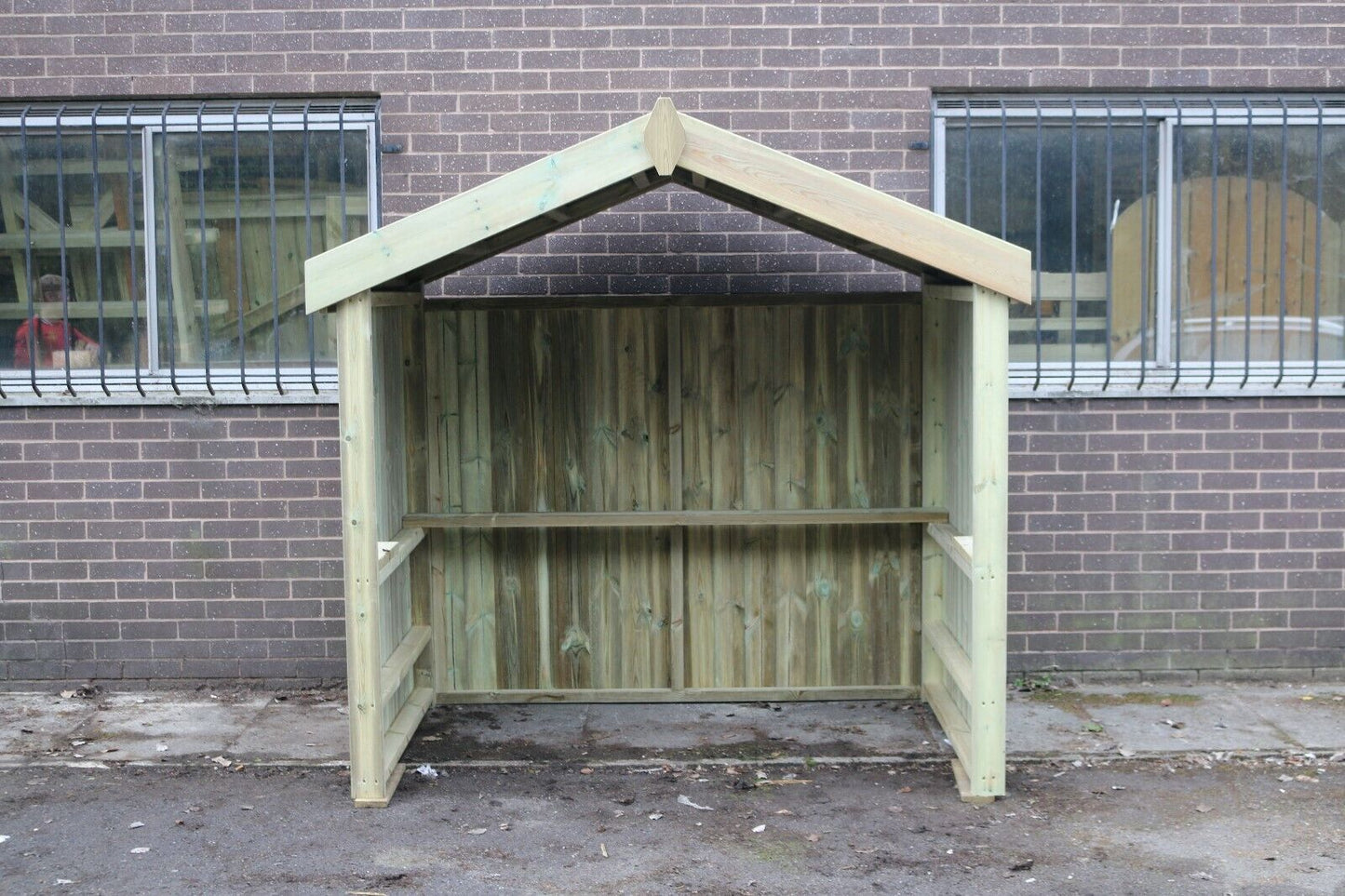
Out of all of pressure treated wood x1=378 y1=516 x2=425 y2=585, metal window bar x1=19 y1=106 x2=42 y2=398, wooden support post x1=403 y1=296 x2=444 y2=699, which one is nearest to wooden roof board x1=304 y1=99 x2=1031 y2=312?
pressure treated wood x1=378 y1=516 x2=425 y2=585

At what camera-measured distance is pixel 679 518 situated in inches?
264

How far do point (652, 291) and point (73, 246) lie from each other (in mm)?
2901

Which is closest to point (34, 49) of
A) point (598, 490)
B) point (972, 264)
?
point (598, 490)

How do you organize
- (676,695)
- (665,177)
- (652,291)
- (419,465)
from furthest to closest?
1. (652,291)
2. (676,695)
3. (419,465)
4. (665,177)

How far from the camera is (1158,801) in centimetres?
563

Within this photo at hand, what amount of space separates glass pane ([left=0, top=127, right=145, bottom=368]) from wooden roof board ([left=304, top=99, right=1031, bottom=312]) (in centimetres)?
234

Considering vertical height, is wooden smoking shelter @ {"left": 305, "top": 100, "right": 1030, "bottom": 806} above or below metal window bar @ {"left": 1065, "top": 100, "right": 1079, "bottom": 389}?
below

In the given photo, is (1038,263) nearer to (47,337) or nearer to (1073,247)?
(1073,247)

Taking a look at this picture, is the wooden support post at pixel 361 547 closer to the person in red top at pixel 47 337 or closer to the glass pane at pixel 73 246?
the glass pane at pixel 73 246

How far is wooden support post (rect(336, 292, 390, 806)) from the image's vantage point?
5.42 m

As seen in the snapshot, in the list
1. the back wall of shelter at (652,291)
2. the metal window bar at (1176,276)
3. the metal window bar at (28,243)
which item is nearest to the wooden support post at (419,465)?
the back wall of shelter at (652,291)

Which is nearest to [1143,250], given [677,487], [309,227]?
[677,487]

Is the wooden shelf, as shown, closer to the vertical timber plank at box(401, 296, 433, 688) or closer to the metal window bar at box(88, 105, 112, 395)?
the vertical timber plank at box(401, 296, 433, 688)

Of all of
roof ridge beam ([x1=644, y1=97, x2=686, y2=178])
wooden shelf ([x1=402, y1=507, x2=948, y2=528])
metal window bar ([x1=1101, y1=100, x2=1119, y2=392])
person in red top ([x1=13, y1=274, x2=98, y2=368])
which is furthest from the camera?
person in red top ([x1=13, y1=274, x2=98, y2=368])
